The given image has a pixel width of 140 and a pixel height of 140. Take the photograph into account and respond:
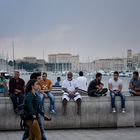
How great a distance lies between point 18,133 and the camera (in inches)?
551

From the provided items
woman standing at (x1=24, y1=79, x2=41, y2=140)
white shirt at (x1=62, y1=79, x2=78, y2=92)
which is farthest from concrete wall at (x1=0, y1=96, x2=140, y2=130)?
woman standing at (x1=24, y1=79, x2=41, y2=140)

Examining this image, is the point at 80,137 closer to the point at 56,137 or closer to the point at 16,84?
the point at 56,137

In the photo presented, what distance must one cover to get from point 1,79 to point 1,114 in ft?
12.1

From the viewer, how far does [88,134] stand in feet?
45.0

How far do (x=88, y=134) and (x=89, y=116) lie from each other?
1.49m

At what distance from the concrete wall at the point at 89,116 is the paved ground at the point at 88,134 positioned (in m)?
0.42

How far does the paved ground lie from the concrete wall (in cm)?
42

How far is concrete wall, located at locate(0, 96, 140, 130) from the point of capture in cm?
1463

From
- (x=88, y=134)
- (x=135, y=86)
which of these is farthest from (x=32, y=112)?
(x=135, y=86)

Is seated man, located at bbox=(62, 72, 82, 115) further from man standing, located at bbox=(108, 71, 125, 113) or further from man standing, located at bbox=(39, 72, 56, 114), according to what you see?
man standing, located at bbox=(108, 71, 125, 113)

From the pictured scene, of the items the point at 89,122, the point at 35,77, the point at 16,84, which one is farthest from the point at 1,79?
the point at 35,77

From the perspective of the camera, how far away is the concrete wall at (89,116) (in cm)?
1463

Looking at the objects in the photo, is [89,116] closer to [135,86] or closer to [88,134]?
[88,134]

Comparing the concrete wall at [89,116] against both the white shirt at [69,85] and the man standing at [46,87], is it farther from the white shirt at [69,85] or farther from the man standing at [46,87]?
the white shirt at [69,85]
